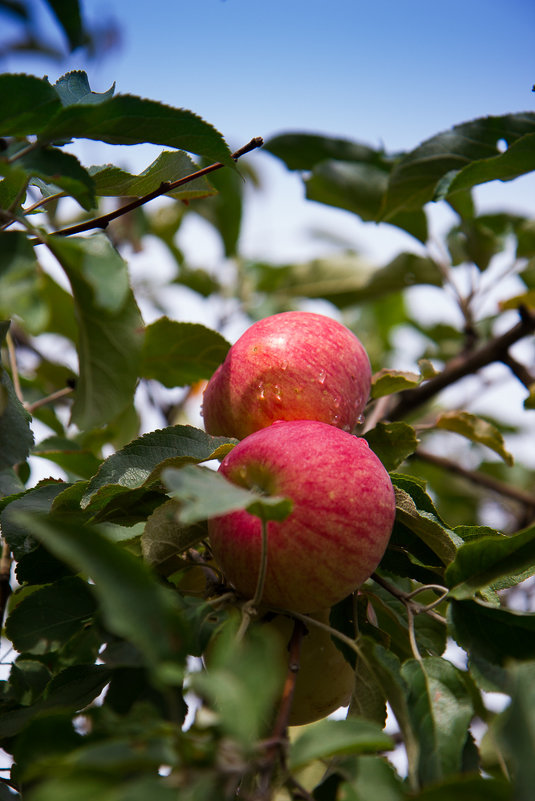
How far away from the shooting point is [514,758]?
1.76ft

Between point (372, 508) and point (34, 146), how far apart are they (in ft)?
1.93

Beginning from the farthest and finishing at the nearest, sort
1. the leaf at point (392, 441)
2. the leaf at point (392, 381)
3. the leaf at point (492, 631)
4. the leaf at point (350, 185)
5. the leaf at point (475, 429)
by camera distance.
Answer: the leaf at point (350, 185), the leaf at point (475, 429), the leaf at point (392, 381), the leaf at point (392, 441), the leaf at point (492, 631)

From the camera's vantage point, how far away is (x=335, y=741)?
599 mm

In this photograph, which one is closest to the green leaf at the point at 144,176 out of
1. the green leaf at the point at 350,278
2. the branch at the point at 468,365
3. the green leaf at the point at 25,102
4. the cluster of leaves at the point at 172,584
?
the cluster of leaves at the point at 172,584

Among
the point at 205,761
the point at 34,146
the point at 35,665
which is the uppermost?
the point at 34,146

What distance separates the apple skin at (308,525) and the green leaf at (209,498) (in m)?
0.13

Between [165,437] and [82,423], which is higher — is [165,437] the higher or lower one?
the lower one

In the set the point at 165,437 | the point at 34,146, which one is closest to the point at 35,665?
the point at 165,437

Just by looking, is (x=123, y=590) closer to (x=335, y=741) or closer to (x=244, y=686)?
(x=244, y=686)

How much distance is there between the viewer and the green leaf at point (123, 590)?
1.79ft

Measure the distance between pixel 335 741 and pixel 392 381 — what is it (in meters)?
0.79

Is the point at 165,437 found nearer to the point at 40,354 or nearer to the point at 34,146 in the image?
the point at 34,146

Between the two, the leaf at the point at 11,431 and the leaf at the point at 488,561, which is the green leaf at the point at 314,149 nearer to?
the leaf at the point at 11,431

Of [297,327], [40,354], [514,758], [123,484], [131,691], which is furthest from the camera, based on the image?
[40,354]
